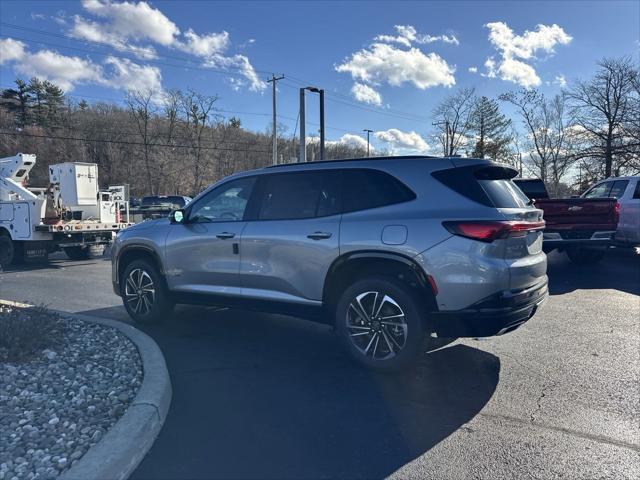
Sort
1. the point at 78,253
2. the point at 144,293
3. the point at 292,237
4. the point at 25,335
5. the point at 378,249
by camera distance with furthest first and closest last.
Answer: the point at 78,253 → the point at 144,293 → the point at 292,237 → the point at 25,335 → the point at 378,249

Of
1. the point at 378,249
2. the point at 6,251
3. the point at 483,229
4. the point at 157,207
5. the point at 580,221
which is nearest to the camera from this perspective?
the point at 483,229

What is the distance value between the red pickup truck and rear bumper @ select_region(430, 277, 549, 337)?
19.6ft

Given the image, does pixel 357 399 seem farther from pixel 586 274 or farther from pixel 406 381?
pixel 586 274

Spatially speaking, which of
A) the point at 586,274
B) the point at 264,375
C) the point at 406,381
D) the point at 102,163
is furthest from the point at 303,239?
the point at 102,163

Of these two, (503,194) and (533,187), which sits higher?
(533,187)

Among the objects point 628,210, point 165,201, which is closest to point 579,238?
point 628,210

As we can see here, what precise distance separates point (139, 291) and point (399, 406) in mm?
3763

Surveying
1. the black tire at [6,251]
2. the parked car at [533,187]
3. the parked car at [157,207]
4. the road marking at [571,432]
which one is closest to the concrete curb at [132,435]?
the road marking at [571,432]

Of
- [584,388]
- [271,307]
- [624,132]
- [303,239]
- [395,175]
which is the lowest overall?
[584,388]

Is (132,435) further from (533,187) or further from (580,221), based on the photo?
(533,187)

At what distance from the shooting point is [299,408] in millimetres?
3609

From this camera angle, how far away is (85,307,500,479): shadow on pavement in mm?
2889

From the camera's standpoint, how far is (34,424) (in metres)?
3.11

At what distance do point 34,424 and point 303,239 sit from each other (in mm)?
→ 2603
